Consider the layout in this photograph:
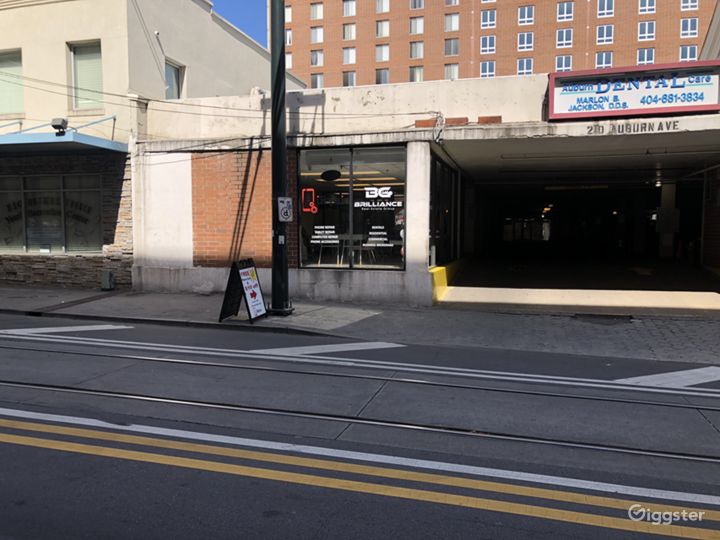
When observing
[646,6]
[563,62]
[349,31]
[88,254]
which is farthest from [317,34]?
[88,254]

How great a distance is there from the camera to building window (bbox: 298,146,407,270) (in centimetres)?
1269

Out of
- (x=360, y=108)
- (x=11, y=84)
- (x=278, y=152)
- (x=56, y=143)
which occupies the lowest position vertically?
(x=278, y=152)

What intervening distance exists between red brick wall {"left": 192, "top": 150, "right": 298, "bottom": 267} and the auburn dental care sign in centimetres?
606

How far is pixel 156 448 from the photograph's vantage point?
14.6ft

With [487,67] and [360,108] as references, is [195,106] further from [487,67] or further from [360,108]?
[487,67]

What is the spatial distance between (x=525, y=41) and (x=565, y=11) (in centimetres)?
417

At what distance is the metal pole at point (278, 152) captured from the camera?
10.6 metres

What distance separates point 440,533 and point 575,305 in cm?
1037

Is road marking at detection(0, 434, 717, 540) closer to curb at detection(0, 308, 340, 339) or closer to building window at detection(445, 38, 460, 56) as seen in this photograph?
curb at detection(0, 308, 340, 339)

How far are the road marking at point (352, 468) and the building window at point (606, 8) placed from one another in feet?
183

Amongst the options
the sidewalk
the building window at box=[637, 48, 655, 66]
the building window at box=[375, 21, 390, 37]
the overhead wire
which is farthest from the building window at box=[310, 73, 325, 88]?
the sidewalk

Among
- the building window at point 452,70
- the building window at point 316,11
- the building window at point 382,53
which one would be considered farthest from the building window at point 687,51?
the building window at point 316,11

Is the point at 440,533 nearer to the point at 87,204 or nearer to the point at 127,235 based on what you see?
the point at 127,235

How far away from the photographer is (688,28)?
160ft
